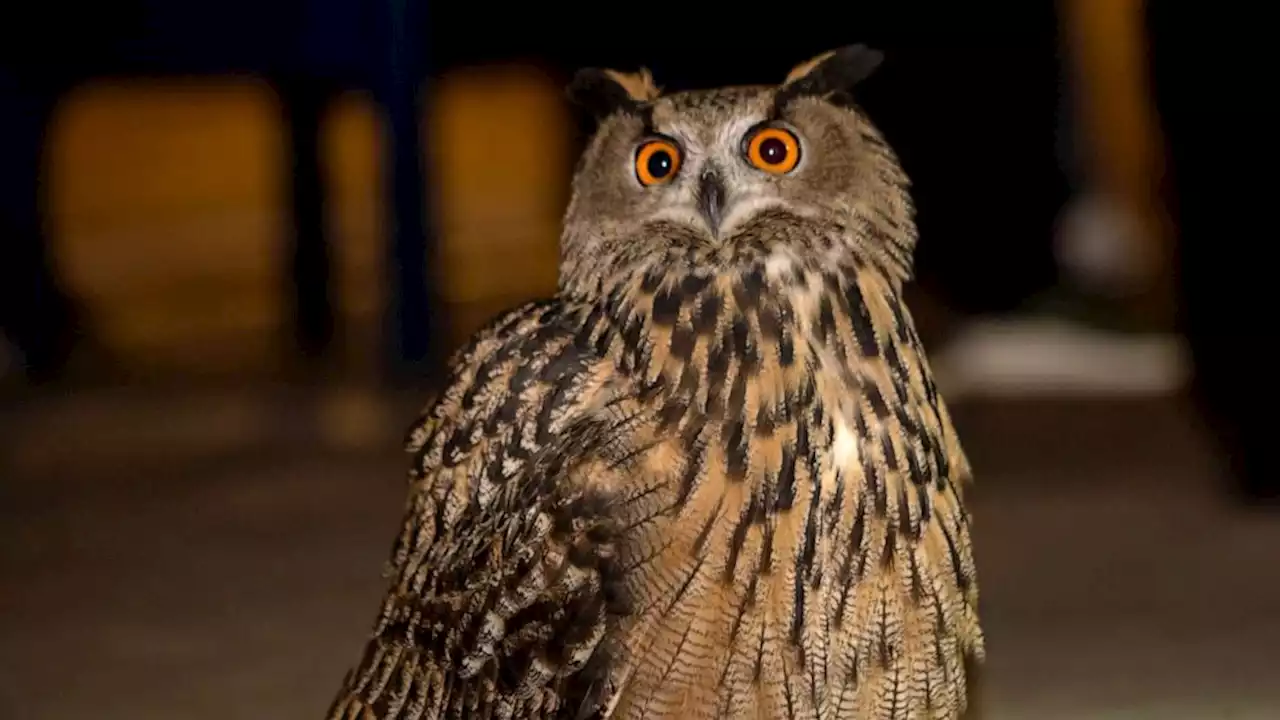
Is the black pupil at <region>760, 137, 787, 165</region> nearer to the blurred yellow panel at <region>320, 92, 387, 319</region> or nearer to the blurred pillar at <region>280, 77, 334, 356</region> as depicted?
the blurred pillar at <region>280, 77, 334, 356</region>

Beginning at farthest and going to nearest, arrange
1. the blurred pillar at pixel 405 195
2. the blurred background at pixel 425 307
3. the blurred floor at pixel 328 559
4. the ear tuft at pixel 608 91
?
1. the blurred pillar at pixel 405 195
2. the blurred background at pixel 425 307
3. the blurred floor at pixel 328 559
4. the ear tuft at pixel 608 91

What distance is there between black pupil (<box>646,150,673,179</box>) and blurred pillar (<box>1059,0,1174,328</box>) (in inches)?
120

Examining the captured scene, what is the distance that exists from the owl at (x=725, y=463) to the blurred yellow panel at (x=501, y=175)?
3529 millimetres

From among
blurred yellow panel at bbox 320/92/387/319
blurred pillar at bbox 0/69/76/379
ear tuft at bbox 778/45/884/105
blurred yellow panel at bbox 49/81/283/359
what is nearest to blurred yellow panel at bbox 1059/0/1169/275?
blurred yellow panel at bbox 320/92/387/319


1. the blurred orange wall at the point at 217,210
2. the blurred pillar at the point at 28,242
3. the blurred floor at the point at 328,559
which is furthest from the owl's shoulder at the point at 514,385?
the blurred orange wall at the point at 217,210

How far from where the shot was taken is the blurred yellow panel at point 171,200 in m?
4.42

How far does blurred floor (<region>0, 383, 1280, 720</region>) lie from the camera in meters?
1.73

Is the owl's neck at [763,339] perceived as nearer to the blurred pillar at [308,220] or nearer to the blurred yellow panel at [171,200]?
the blurred pillar at [308,220]

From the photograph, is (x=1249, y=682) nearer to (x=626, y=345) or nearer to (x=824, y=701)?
Result: (x=824, y=701)

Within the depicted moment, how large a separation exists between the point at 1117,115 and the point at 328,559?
3.03 metres

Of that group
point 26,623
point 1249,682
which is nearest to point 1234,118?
point 1249,682

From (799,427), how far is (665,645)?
0.17 metres

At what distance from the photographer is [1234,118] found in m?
A: 2.15

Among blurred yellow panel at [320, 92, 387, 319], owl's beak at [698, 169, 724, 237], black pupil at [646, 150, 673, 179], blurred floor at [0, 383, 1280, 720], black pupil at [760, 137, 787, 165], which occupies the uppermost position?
black pupil at [760, 137, 787, 165]
